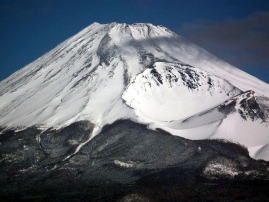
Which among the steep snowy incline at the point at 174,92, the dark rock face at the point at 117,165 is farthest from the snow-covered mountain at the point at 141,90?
the dark rock face at the point at 117,165

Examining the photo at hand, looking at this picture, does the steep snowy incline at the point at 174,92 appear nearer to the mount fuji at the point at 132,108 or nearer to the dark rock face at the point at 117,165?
the mount fuji at the point at 132,108

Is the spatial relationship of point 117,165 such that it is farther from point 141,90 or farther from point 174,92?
point 174,92

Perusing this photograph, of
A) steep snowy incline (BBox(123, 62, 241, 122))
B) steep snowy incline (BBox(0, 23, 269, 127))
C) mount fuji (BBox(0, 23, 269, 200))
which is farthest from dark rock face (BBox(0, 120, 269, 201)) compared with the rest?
A: steep snowy incline (BBox(123, 62, 241, 122))

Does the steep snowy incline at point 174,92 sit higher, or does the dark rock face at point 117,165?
the steep snowy incline at point 174,92

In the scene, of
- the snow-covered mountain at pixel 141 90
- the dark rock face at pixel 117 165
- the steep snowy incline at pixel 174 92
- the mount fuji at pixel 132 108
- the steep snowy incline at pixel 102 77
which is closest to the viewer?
the dark rock face at pixel 117 165

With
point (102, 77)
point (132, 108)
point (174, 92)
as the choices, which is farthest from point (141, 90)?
point (102, 77)

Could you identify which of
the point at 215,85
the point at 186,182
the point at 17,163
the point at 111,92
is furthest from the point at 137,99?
the point at 186,182

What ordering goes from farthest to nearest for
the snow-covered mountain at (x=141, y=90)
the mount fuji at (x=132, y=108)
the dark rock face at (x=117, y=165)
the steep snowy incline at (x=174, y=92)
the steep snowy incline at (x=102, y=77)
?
the steep snowy incline at (x=102, y=77) → the steep snowy incline at (x=174, y=92) → the snow-covered mountain at (x=141, y=90) → the mount fuji at (x=132, y=108) → the dark rock face at (x=117, y=165)
